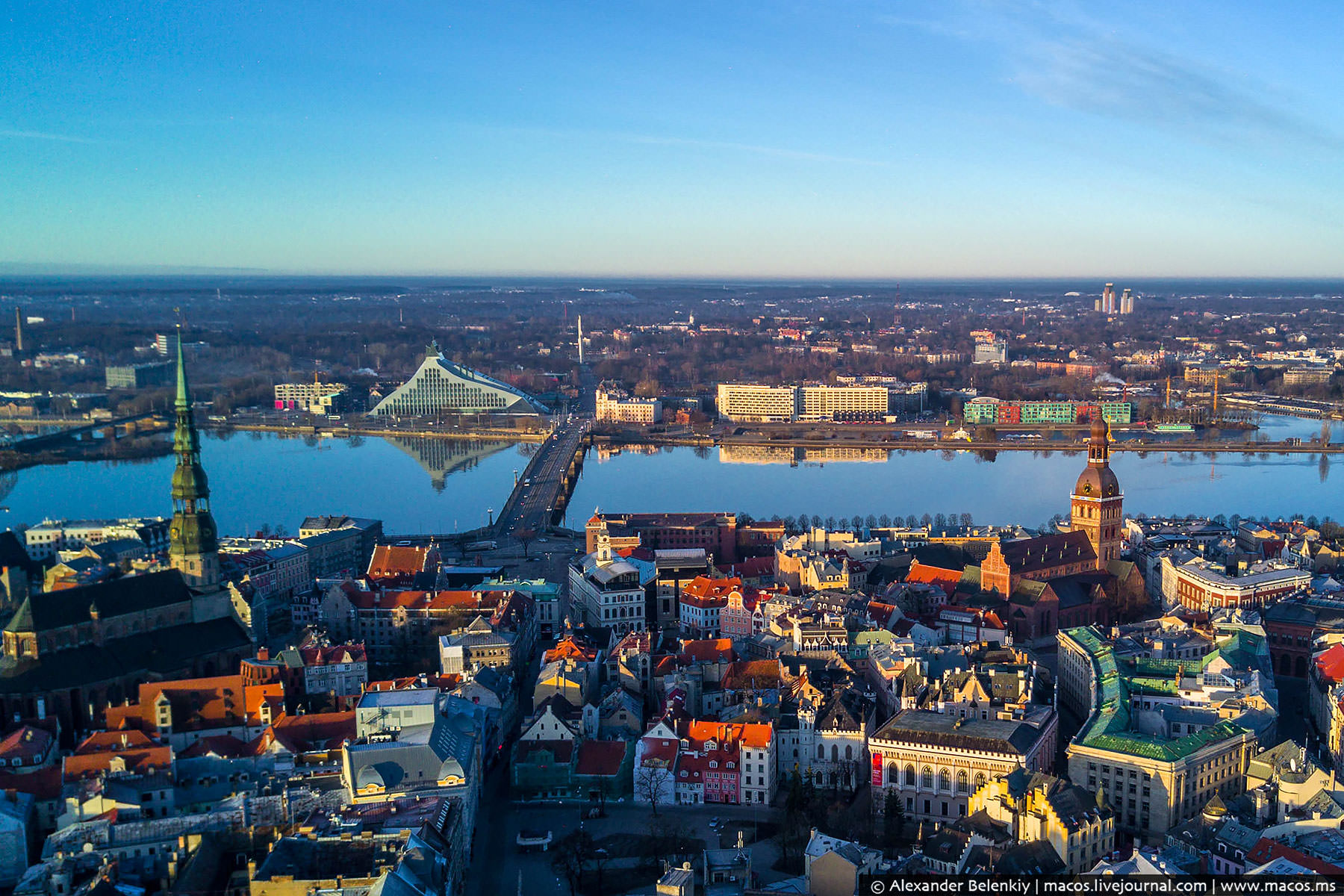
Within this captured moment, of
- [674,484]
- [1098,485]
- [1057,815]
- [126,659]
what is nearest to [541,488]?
[674,484]

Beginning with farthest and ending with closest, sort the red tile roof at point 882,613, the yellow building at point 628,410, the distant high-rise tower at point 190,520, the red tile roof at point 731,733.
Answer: the yellow building at point 628,410 → the red tile roof at point 882,613 → the distant high-rise tower at point 190,520 → the red tile roof at point 731,733

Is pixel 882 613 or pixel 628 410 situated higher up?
pixel 882 613

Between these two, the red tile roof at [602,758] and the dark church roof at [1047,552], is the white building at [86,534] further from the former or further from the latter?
the dark church roof at [1047,552]

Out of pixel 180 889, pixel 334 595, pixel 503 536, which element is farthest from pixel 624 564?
pixel 180 889

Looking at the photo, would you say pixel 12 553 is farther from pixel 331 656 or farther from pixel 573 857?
pixel 573 857

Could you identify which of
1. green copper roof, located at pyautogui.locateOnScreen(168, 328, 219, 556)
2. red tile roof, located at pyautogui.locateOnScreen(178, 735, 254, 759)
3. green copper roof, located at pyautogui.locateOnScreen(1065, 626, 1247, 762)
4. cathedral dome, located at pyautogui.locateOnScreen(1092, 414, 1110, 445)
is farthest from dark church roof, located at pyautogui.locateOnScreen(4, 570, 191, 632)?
cathedral dome, located at pyautogui.locateOnScreen(1092, 414, 1110, 445)

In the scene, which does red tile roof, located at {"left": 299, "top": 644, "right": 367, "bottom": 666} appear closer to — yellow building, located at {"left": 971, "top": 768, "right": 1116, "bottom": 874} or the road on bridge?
yellow building, located at {"left": 971, "top": 768, "right": 1116, "bottom": 874}

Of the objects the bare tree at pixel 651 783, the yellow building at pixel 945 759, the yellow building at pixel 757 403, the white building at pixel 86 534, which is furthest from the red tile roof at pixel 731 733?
the yellow building at pixel 757 403
